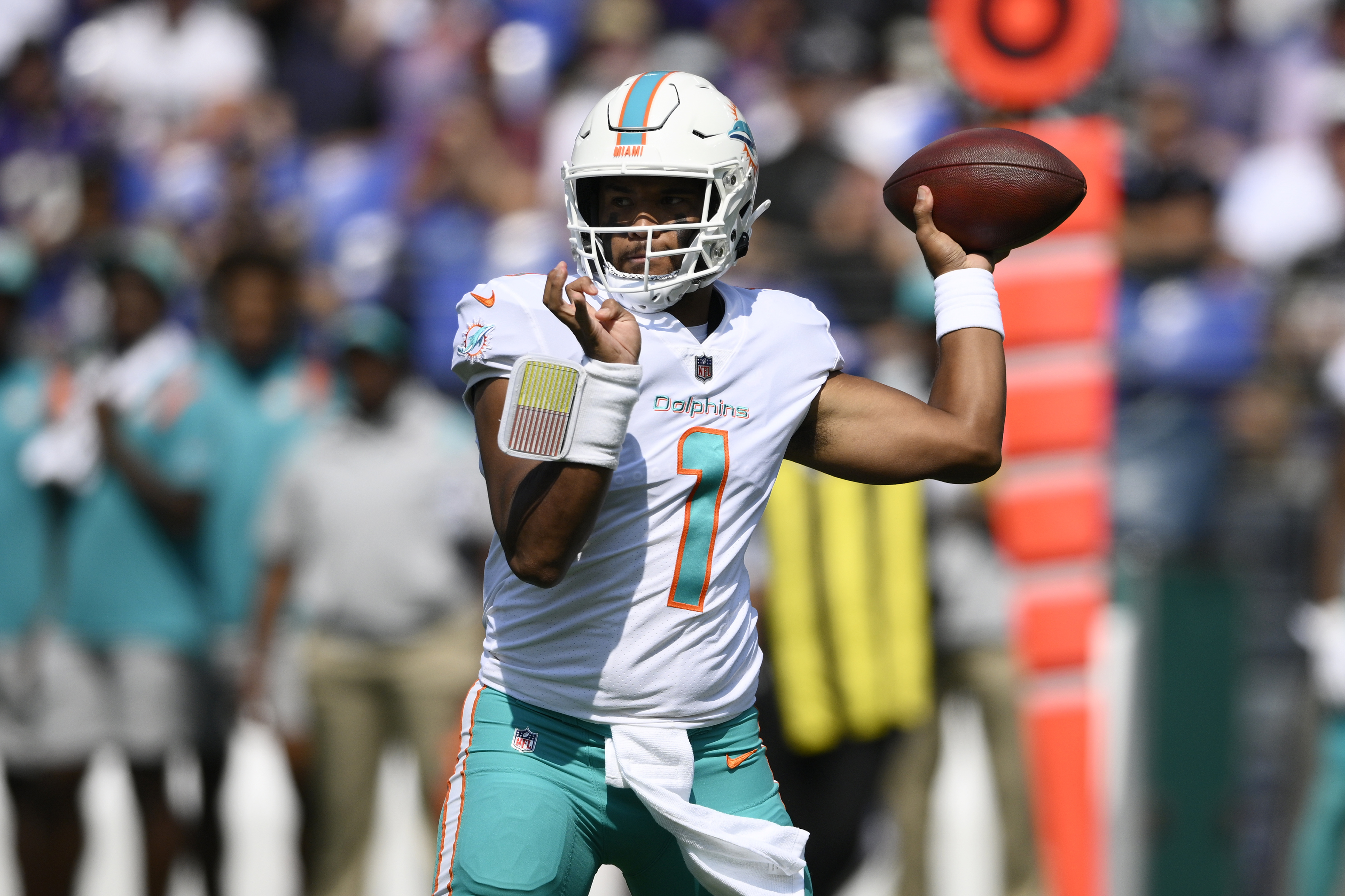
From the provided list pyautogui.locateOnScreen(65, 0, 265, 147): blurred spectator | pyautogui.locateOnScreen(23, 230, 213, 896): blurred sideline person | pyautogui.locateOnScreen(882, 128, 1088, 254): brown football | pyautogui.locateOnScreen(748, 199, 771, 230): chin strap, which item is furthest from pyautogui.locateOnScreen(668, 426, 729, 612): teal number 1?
pyautogui.locateOnScreen(65, 0, 265, 147): blurred spectator

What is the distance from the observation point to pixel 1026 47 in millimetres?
5109

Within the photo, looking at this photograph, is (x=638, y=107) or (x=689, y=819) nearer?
(x=689, y=819)

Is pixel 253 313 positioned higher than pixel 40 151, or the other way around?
pixel 40 151

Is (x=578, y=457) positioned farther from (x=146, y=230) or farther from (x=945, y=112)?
(x=945, y=112)

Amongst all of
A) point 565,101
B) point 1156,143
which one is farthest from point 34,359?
point 1156,143

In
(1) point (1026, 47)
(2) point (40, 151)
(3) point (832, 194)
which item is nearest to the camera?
(1) point (1026, 47)

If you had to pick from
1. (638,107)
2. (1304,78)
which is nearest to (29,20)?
(1304,78)

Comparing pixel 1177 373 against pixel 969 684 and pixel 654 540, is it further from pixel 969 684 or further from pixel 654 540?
pixel 654 540

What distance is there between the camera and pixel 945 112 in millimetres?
8055

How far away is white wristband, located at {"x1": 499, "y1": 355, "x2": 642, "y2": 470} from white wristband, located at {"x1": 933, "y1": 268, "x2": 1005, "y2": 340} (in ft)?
2.09

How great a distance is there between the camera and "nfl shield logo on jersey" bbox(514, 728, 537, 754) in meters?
2.78

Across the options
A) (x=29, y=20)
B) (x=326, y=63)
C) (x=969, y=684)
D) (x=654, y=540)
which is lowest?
(x=969, y=684)

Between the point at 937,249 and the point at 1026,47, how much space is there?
2379 millimetres

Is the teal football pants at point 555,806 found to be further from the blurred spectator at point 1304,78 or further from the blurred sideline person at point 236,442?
the blurred spectator at point 1304,78
